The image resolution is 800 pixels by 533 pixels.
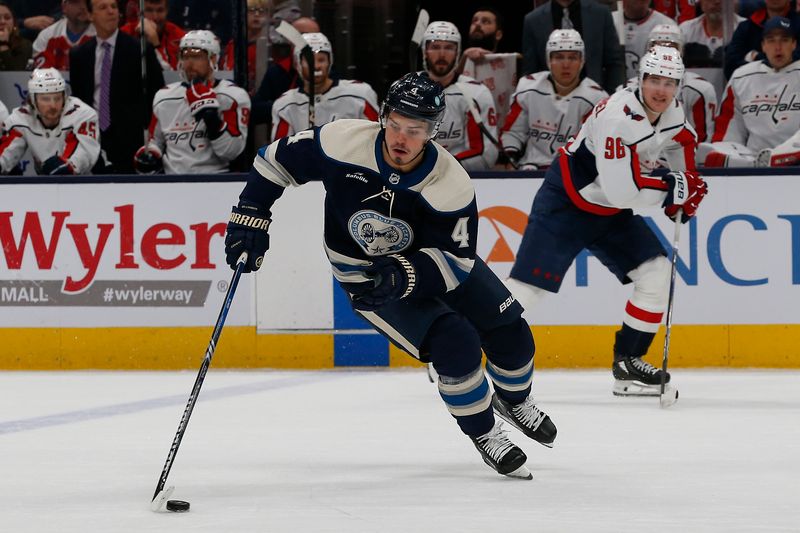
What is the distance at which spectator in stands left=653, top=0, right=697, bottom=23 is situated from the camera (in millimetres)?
7297

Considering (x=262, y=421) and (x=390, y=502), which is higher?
(x=390, y=502)

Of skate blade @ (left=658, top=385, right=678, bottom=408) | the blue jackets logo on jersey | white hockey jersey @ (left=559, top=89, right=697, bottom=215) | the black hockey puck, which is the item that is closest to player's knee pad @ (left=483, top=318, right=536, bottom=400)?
the blue jackets logo on jersey

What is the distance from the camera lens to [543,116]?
6.86 metres

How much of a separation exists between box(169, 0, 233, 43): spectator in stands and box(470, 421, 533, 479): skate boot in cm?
427

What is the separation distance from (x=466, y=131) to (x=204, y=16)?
1.61 meters

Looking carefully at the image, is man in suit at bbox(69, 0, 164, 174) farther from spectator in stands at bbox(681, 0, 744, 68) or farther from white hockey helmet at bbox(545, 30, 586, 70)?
spectator in stands at bbox(681, 0, 744, 68)

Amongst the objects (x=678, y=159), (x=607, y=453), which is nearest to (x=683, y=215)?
(x=678, y=159)

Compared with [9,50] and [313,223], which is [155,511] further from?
[9,50]

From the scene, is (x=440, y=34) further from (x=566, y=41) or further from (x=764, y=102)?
(x=764, y=102)

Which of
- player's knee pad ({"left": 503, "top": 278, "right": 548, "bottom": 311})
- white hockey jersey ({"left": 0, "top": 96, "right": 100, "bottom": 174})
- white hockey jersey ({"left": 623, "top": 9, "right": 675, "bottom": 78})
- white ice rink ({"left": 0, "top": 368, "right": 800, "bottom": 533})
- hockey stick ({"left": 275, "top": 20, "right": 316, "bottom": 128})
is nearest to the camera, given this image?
white ice rink ({"left": 0, "top": 368, "right": 800, "bottom": 533})

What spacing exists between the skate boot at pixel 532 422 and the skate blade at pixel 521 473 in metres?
0.35

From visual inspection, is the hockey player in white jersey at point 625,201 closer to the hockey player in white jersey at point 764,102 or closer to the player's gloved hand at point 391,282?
the hockey player in white jersey at point 764,102

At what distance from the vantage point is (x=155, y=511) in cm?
303

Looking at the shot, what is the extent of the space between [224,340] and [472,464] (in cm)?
298
